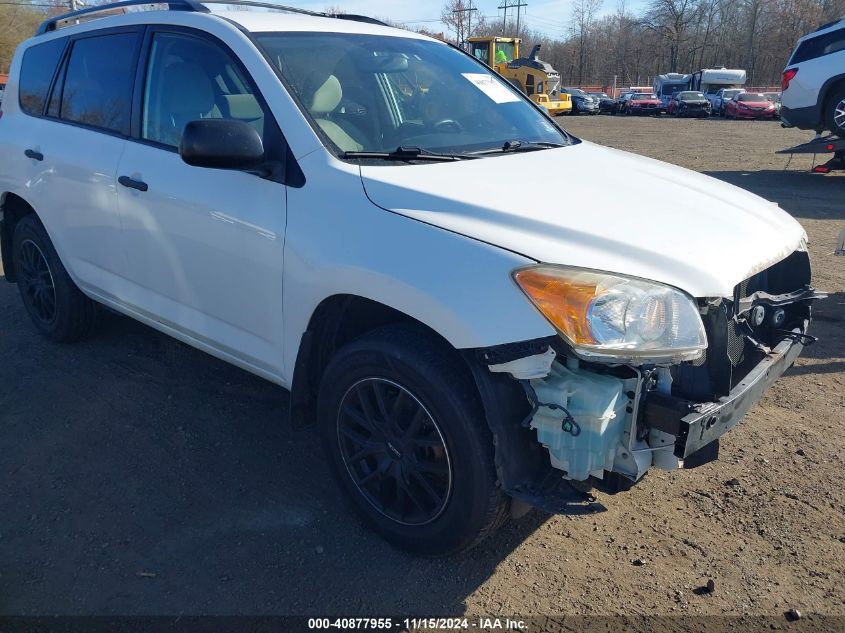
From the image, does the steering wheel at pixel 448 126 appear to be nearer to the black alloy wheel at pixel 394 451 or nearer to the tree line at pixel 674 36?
the black alloy wheel at pixel 394 451

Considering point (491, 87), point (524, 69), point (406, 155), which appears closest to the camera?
point (406, 155)

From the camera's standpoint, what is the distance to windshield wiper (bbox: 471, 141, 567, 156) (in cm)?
321

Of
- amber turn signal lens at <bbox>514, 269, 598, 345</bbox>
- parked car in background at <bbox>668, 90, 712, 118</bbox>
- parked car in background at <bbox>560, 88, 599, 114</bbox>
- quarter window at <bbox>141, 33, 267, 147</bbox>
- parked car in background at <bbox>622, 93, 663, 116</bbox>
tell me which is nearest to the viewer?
amber turn signal lens at <bbox>514, 269, 598, 345</bbox>

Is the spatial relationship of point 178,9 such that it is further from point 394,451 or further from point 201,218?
point 394,451

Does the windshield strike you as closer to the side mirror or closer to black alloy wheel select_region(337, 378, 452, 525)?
the side mirror

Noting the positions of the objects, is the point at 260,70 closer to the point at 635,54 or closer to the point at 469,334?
the point at 469,334

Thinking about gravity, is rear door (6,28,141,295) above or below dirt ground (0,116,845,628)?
above

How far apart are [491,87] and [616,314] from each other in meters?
2.10

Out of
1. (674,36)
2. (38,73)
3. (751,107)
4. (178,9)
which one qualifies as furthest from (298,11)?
(674,36)

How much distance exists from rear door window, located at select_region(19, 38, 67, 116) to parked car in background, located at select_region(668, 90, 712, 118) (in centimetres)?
3846

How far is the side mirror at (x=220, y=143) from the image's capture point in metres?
2.71

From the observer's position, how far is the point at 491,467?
2.37 meters

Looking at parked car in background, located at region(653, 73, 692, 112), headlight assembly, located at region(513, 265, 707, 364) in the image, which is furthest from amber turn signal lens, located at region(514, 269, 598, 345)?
parked car in background, located at region(653, 73, 692, 112)

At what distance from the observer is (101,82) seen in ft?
13.1
